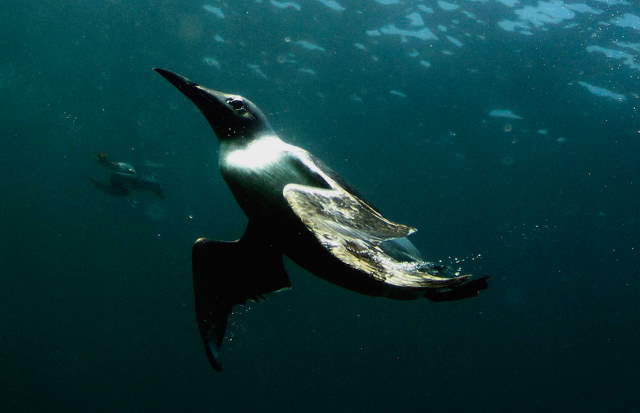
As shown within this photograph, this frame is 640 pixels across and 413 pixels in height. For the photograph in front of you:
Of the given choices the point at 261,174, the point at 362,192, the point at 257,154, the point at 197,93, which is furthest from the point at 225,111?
the point at 362,192

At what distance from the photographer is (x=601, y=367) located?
3662cm

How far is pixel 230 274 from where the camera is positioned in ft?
12.7

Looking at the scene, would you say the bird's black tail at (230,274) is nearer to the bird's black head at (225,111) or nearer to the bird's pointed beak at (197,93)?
the bird's black head at (225,111)

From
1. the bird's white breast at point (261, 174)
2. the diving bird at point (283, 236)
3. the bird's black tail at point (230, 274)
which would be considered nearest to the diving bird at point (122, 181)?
the bird's black tail at point (230, 274)

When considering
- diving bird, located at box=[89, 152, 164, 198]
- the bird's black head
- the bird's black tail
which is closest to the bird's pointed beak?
the bird's black head

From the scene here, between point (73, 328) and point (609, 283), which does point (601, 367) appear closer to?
point (609, 283)

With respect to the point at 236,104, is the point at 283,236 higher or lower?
lower

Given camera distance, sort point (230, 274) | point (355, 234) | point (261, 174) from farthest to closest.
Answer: point (230, 274), point (261, 174), point (355, 234)

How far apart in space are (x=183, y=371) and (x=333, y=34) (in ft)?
107

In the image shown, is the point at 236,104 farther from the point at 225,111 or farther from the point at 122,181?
the point at 122,181

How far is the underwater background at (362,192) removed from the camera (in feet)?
56.2

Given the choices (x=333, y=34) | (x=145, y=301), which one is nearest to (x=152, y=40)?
(x=333, y=34)

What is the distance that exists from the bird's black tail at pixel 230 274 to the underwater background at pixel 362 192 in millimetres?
8812

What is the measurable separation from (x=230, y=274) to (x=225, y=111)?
145 cm
